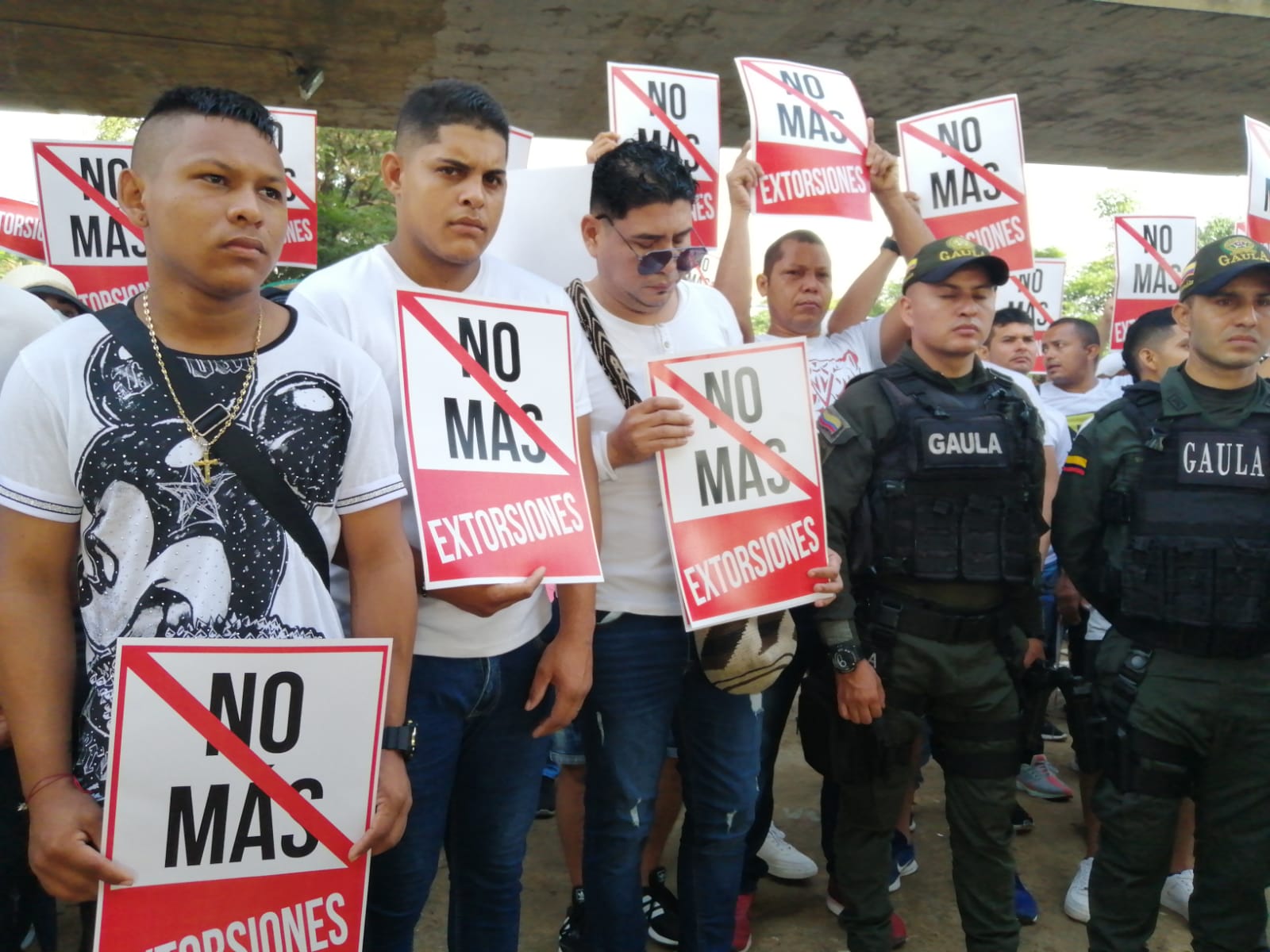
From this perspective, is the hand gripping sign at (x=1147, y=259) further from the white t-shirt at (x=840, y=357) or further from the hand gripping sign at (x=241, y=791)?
the hand gripping sign at (x=241, y=791)

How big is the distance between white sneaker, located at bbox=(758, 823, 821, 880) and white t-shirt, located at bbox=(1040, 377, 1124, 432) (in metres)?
2.74

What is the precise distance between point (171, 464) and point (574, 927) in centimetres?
221

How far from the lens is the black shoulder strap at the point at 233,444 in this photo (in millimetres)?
1566

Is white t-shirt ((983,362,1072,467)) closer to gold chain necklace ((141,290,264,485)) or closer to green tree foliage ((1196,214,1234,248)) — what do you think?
gold chain necklace ((141,290,264,485))

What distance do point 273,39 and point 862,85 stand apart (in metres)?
4.57

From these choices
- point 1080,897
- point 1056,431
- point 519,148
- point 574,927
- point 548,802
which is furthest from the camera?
point 548,802

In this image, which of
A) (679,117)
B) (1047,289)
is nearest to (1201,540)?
(679,117)

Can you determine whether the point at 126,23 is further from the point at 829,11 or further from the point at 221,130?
the point at 221,130

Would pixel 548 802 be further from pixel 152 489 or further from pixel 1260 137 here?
pixel 1260 137

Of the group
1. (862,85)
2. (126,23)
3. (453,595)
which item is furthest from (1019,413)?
(126,23)

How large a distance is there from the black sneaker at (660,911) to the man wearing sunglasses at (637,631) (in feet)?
2.27

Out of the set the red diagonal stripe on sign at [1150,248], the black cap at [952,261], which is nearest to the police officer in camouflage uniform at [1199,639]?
the black cap at [952,261]

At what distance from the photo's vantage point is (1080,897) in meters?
3.46

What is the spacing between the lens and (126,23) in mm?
6680
